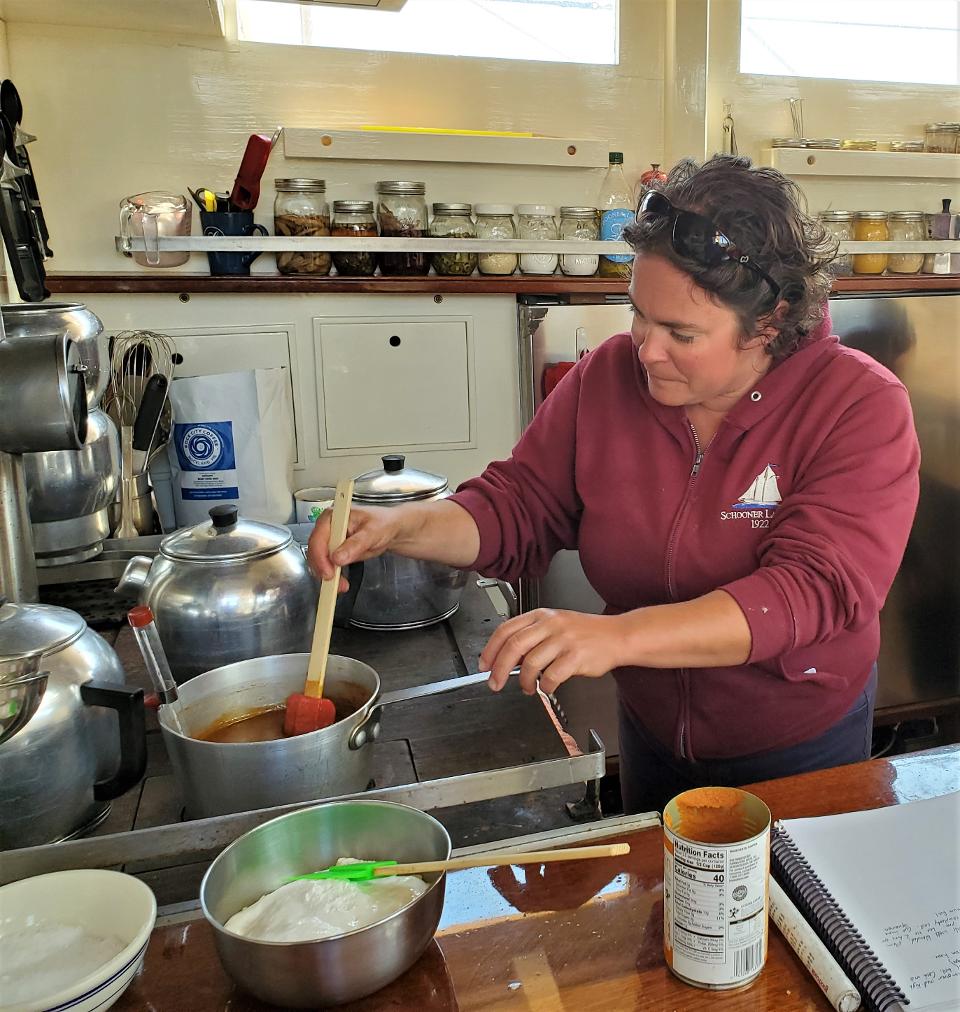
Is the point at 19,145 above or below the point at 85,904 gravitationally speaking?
above

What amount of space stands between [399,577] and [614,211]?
1396 millimetres

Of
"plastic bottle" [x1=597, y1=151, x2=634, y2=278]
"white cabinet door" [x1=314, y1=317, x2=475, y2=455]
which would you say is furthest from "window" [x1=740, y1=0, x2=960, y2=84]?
"white cabinet door" [x1=314, y1=317, x2=475, y2=455]

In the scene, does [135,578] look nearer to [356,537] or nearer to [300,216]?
[356,537]

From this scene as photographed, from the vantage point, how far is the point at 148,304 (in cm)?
210

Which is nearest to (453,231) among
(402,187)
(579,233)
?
(402,187)

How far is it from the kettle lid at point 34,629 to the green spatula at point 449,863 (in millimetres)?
329

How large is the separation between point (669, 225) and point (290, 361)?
4.51 ft

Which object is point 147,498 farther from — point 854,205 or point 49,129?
point 854,205

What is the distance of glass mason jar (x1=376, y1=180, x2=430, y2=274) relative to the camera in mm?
2158

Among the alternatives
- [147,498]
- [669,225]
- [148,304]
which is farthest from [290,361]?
[669,225]

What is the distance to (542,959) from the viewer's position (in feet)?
2.17

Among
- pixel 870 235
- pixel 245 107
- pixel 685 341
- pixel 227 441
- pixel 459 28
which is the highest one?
pixel 459 28

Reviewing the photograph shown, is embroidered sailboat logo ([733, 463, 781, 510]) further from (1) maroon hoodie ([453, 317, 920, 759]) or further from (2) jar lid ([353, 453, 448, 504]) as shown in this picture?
(2) jar lid ([353, 453, 448, 504])

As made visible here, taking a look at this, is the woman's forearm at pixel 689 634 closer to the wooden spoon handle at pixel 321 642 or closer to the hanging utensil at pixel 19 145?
the wooden spoon handle at pixel 321 642
